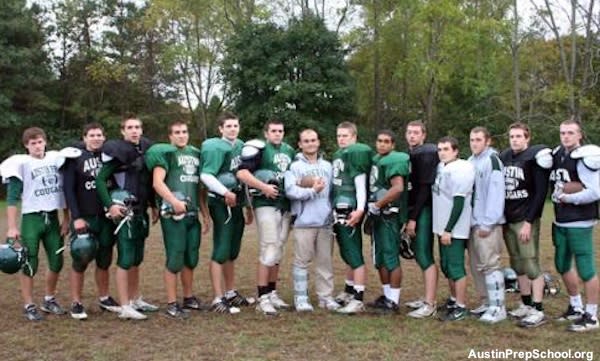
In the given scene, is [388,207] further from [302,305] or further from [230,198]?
[230,198]

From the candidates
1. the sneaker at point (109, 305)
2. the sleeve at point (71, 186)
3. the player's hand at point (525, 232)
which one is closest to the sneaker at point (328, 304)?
the player's hand at point (525, 232)

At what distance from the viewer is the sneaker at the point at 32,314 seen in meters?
7.14

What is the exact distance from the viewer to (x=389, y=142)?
738cm

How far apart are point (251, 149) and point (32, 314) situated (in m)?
2.99

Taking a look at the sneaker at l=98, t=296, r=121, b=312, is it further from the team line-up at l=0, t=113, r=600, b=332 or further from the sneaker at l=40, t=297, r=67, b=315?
the sneaker at l=40, t=297, r=67, b=315

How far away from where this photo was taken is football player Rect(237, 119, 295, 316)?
24.0 feet

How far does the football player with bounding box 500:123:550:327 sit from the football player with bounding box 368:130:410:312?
1120 mm

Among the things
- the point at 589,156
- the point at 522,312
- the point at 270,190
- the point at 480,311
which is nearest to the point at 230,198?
the point at 270,190

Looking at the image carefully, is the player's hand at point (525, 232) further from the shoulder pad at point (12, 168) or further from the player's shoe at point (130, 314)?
the shoulder pad at point (12, 168)

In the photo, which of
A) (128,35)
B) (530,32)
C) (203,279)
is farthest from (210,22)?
(203,279)

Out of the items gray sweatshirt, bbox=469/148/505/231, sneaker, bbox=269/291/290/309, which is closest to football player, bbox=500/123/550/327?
gray sweatshirt, bbox=469/148/505/231

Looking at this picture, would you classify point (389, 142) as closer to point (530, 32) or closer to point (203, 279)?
point (203, 279)

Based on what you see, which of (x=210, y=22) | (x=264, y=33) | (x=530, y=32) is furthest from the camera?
(x=210, y=22)

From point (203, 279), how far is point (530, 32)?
31.3 m
